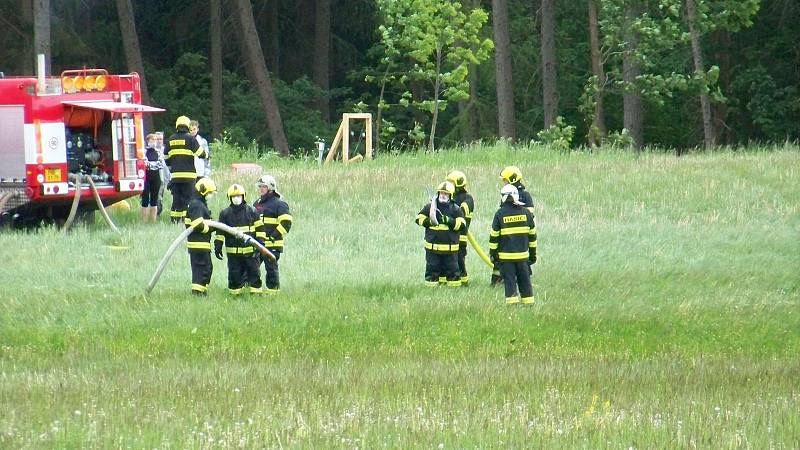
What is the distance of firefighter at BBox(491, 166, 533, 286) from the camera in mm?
15688

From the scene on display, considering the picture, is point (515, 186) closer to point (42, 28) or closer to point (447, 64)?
point (42, 28)

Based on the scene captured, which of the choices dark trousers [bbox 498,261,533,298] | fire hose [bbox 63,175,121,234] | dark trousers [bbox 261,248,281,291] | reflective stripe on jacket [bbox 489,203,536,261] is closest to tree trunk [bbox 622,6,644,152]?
fire hose [bbox 63,175,121,234]

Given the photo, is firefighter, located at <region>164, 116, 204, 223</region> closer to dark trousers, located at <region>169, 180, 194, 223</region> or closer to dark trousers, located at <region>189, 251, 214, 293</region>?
dark trousers, located at <region>169, 180, 194, 223</region>

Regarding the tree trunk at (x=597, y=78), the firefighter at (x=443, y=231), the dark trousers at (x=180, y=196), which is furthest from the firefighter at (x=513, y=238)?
the tree trunk at (x=597, y=78)

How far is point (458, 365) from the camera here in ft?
40.4

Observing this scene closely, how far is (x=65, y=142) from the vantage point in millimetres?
22359

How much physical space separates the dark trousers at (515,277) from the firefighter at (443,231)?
1314 millimetres

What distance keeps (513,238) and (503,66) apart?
28898 mm

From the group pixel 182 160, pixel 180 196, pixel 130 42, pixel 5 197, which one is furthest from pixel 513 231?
pixel 130 42

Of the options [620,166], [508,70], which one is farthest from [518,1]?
[620,166]

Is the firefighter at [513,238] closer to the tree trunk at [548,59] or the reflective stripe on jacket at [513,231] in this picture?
the reflective stripe on jacket at [513,231]

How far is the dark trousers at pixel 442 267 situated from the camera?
16609 mm

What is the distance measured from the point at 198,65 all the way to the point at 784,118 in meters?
20.9

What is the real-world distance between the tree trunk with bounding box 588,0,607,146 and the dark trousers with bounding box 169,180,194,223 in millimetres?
17609
